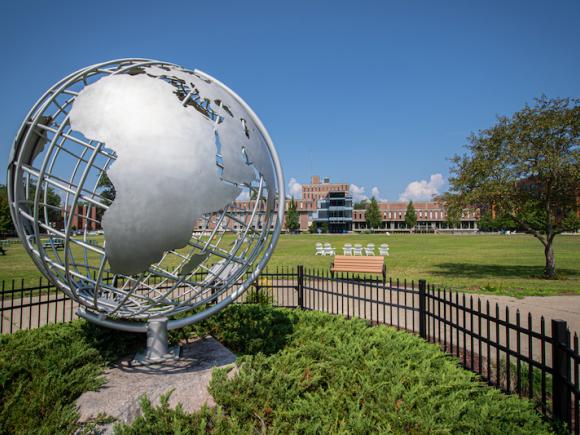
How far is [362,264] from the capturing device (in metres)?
16.1

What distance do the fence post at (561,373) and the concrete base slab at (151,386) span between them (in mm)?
3914

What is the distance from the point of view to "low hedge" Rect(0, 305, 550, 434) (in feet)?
12.9

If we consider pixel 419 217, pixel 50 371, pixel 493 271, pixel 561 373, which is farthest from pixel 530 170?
pixel 419 217

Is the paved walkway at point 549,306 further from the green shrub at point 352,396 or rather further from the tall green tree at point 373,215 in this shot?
the tall green tree at point 373,215

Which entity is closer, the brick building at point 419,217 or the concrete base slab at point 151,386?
the concrete base slab at point 151,386

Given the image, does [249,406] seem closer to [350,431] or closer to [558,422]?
[350,431]

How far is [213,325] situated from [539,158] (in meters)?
15.2

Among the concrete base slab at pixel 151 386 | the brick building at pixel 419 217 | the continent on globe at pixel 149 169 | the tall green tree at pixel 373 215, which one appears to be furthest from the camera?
the brick building at pixel 419 217

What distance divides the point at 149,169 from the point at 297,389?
3.12m

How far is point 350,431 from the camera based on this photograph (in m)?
3.85

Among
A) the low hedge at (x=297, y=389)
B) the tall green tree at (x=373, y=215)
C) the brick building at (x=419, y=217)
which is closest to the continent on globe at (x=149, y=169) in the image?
the low hedge at (x=297, y=389)

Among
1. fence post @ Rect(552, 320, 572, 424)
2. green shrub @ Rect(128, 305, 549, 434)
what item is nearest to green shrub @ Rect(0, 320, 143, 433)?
green shrub @ Rect(128, 305, 549, 434)

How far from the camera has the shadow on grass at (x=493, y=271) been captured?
1677cm

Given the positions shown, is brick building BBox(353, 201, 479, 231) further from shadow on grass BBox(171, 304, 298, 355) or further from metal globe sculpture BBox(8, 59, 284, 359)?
metal globe sculpture BBox(8, 59, 284, 359)
